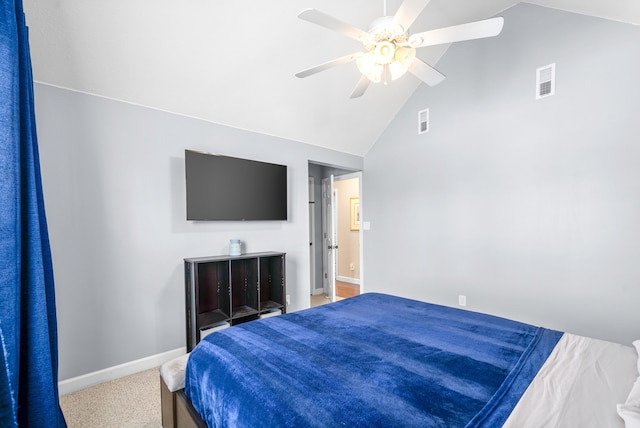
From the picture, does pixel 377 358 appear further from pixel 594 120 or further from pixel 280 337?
pixel 594 120

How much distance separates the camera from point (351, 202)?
6.25 metres

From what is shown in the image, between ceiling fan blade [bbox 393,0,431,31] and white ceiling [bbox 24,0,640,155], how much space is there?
1167 mm

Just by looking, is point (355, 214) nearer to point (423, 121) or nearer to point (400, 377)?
point (423, 121)

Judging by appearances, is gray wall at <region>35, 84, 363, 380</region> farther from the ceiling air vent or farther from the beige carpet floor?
the ceiling air vent

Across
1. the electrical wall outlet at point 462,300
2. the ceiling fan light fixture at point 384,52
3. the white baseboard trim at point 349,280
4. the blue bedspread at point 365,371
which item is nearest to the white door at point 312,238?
the white baseboard trim at point 349,280

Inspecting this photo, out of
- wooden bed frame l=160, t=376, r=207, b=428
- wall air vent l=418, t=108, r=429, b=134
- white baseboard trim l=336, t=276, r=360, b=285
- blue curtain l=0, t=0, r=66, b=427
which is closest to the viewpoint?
blue curtain l=0, t=0, r=66, b=427

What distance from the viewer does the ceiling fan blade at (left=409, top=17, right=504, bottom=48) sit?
144 cm

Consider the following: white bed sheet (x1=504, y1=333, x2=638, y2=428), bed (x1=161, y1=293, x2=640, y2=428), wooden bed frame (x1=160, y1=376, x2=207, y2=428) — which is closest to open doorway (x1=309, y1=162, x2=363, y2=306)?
bed (x1=161, y1=293, x2=640, y2=428)

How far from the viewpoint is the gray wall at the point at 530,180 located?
8.00ft

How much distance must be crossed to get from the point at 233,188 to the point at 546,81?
3.35 metres

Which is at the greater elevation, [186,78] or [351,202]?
[186,78]

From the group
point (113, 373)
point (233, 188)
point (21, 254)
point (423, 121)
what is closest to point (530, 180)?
point (423, 121)

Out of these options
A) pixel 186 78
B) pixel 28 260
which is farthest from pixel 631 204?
pixel 28 260

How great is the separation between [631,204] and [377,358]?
2.65 meters
